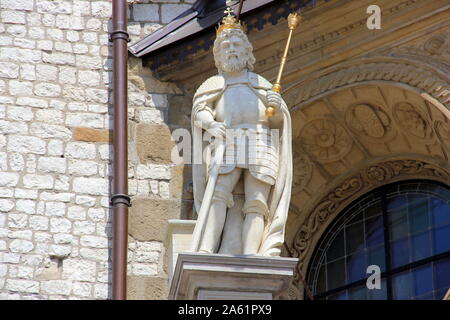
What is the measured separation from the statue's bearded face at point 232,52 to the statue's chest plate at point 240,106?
5.9 inches

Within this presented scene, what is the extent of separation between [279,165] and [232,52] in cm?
88

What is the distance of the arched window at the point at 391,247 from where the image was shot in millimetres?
15664

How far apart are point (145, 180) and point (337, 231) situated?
1.64m

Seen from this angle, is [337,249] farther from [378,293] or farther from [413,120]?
[413,120]

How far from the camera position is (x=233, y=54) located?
46.6 ft

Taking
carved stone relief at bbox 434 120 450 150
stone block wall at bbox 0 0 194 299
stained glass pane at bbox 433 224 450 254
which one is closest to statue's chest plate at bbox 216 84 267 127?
stone block wall at bbox 0 0 194 299

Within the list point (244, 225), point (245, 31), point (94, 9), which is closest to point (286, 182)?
point (244, 225)

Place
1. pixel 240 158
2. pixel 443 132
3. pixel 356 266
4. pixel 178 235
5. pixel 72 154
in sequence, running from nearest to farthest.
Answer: pixel 240 158, pixel 178 235, pixel 443 132, pixel 72 154, pixel 356 266

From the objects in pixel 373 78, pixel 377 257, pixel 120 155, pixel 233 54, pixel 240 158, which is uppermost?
pixel 373 78

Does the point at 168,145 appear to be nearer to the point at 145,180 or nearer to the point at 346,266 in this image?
the point at 145,180

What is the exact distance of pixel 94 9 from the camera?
1620cm

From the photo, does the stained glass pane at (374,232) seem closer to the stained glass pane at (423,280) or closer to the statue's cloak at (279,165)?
the stained glass pane at (423,280)

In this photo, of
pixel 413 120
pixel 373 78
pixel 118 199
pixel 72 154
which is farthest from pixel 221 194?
pixel 413 120

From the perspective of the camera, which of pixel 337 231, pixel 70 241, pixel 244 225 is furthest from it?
pixel 337 231
